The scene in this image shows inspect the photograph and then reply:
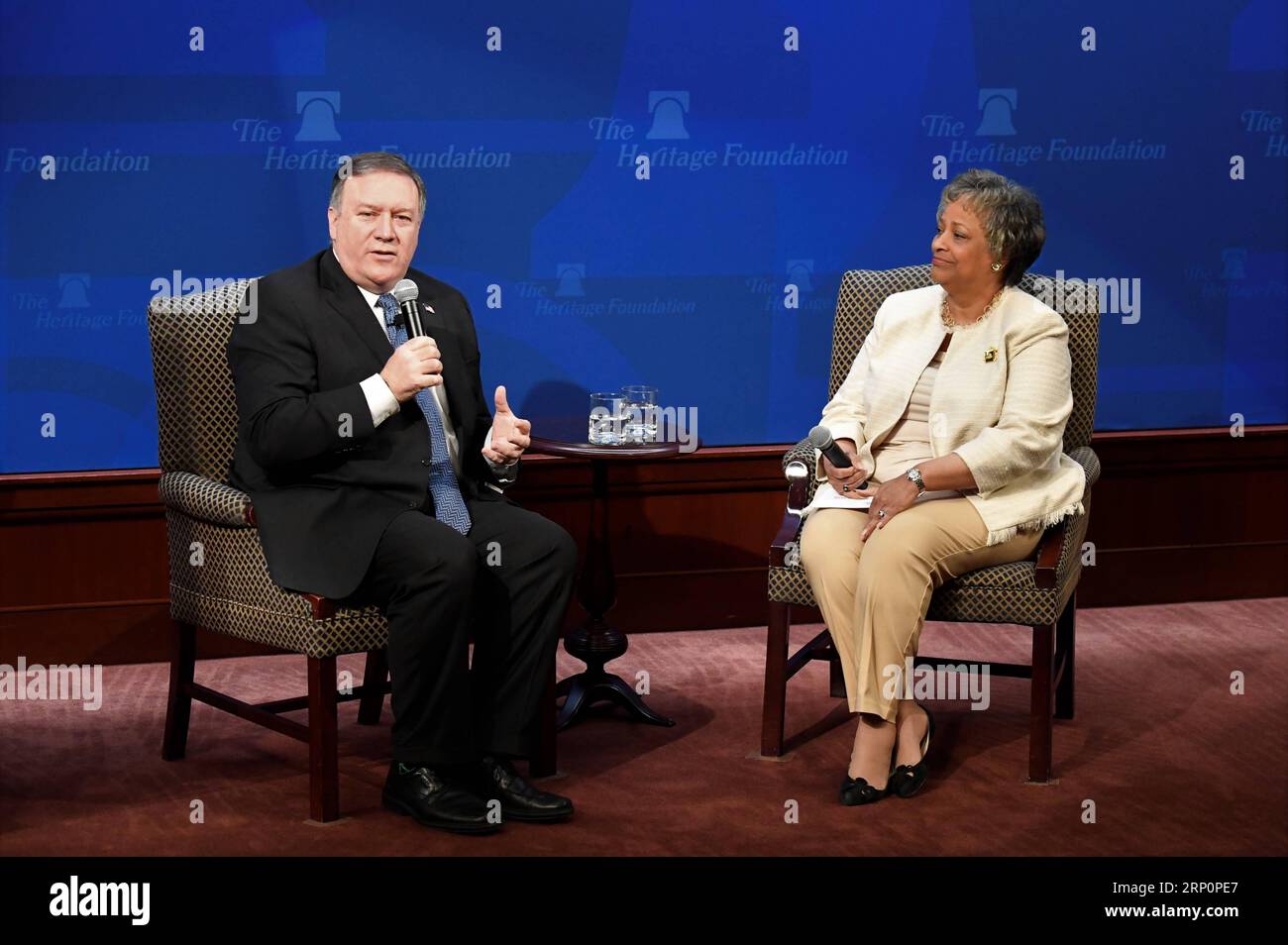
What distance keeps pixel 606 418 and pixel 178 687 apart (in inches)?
49.8

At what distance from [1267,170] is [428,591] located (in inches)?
137

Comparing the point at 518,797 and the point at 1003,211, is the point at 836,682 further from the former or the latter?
the point at 1003,211

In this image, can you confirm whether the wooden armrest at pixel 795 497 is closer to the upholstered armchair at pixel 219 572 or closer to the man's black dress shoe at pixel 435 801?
the upholstered armchair at pixel 219 572

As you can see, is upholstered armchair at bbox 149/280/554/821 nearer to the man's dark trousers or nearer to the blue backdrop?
the man's dark trousers

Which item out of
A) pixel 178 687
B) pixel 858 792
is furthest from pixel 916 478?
pixel 178 687

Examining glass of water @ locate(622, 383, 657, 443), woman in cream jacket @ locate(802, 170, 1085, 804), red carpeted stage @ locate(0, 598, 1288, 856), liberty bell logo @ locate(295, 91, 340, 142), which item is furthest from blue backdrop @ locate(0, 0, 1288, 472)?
woman in cream jacket @ locate(802, 170, 1085, 804)

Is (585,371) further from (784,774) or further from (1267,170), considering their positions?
(1267,170)

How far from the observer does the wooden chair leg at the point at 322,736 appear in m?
3.45

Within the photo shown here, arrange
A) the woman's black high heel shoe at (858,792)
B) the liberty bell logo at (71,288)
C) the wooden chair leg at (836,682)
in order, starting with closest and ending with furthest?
the woman's black high heel shoe at (858,792) → the wooden chair leg at (836,682) → the liberty bell logo at (71,288)

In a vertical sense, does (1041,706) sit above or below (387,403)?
below

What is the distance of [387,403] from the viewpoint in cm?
344

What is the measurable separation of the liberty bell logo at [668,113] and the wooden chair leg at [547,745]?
1.96 m

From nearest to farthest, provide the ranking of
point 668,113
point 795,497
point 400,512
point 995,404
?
point 400,512
point 995,404
point 795,497
point 668,113

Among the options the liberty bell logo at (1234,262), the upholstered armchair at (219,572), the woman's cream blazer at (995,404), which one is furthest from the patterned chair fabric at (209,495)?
the liberty bell logo at (1234,262)
